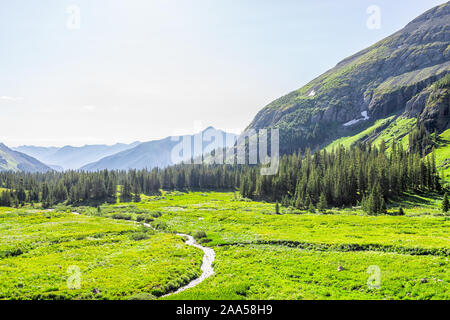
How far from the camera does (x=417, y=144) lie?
486 ft

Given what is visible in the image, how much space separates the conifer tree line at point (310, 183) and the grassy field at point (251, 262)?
3683 cm

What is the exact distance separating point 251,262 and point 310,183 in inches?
2990

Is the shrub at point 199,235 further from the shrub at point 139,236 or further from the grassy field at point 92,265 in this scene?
the shrub at point 139,236

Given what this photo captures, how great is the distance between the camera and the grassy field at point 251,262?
21.7 meters

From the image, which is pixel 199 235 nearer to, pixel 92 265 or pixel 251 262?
pixel 251 262

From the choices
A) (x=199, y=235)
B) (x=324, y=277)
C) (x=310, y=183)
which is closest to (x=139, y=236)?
(x=199, y=235)

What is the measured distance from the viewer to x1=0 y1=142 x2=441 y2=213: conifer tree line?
91250 mm

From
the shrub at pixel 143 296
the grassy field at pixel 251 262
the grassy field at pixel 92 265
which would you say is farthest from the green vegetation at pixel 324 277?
the grassy field at pixel 92 265

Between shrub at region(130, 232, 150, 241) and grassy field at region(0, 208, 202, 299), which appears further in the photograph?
shrub at region(130, 232, 150, 241)

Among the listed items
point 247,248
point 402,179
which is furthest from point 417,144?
point 247,248

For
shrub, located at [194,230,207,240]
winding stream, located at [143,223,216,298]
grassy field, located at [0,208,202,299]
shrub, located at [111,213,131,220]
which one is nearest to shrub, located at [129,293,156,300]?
grassy field, located at [0,208,202,299]

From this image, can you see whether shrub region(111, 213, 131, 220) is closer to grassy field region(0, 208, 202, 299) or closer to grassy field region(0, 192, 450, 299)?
grassy field region(0, 192, 450, 299)

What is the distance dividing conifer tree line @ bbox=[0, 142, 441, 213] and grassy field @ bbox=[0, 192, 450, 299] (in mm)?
36831

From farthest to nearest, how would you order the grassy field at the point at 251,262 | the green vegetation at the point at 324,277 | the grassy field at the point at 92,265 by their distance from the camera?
1. the grassy field at the point at 92,265
2. the grassy field at the point at 251,262
3. the green vegetation at the point at 324,277
